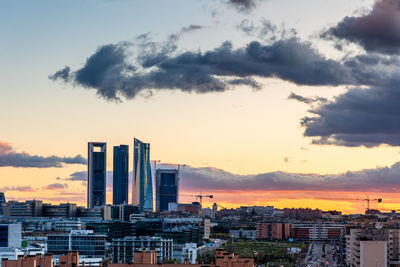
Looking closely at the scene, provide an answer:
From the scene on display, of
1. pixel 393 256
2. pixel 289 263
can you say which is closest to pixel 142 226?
pixel 289 263

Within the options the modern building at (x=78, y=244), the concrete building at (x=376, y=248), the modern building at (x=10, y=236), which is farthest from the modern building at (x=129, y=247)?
the concrete building at (x=376, y=248)

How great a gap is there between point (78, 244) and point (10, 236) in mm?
10350

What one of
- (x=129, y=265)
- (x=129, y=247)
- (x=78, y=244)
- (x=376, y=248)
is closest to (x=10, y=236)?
(x=78, y=244)

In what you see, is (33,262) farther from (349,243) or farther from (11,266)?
(349,243)

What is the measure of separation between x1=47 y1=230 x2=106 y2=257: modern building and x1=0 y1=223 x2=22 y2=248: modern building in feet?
14.6

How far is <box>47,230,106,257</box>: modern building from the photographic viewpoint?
11467 centimetres

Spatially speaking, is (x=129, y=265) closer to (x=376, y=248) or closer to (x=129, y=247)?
(x=376, y=248)

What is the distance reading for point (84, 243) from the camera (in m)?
116

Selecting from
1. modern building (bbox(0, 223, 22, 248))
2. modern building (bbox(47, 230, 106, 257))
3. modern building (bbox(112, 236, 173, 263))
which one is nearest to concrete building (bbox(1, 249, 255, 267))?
modern building (bbox(47, 230, 106, 257))

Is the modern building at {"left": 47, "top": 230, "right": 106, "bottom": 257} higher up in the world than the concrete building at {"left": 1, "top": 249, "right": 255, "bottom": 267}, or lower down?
lower down

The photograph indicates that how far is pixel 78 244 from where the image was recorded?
374 feet

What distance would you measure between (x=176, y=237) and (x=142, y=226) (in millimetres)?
24536

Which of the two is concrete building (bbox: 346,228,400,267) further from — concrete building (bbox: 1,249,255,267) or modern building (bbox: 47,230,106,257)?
concrete building (bbox: 1,249,255,267)

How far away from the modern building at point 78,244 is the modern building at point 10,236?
14.6ft
